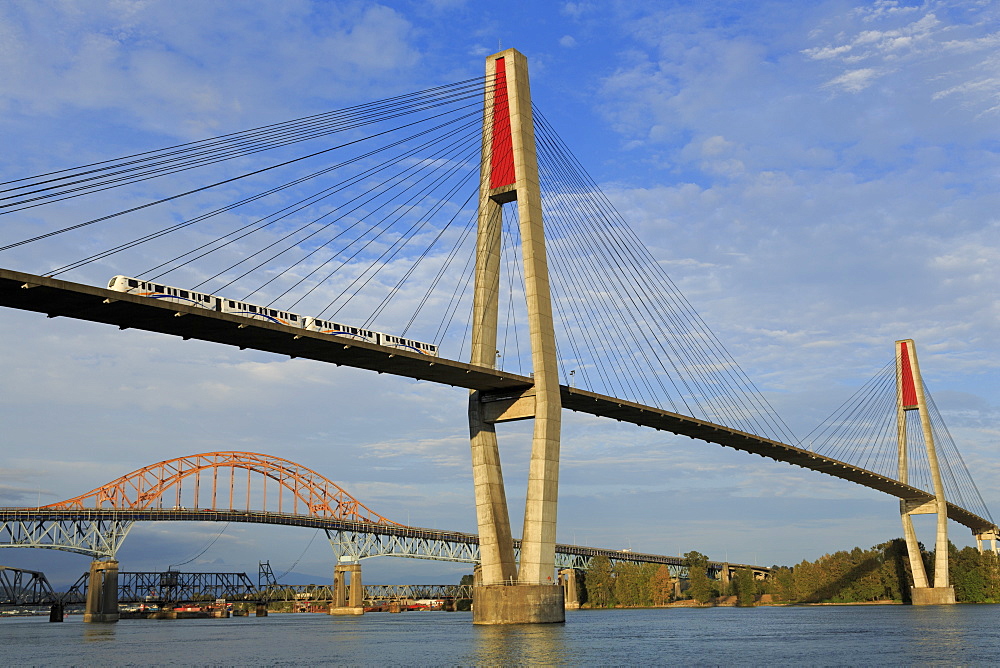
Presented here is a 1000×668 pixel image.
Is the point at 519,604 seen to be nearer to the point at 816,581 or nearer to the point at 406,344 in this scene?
the point at 406,344

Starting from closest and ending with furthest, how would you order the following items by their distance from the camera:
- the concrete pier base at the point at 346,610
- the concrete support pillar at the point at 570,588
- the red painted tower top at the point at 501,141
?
the red painted tower top at the point at 501,141, the concrete pier base at the point at 346,610, the concrete support pillar at the point at 570,588

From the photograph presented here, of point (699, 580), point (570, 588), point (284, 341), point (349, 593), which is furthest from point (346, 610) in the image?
point (284, 341)

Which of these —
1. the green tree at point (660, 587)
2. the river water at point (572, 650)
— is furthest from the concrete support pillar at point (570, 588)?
the river water at point (572, 650)

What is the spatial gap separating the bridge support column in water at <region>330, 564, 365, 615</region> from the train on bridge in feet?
318

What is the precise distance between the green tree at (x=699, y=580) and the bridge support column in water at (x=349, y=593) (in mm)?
62400

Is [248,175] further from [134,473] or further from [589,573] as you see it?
[589,573]

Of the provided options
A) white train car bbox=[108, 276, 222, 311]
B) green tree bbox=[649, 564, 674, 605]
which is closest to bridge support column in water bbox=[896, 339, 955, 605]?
green tree bbox=[649, 564, 674, 605]

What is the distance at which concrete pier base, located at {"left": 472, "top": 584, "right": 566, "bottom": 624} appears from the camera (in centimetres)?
5497

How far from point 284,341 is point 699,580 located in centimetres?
14323

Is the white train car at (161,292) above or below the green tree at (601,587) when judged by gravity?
above

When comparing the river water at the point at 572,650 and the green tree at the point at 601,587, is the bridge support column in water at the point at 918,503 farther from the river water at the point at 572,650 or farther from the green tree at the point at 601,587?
the green tree at the point at 601,587

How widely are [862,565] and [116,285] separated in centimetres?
12843

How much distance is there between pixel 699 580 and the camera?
175625mm

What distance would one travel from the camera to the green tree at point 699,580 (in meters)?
174
